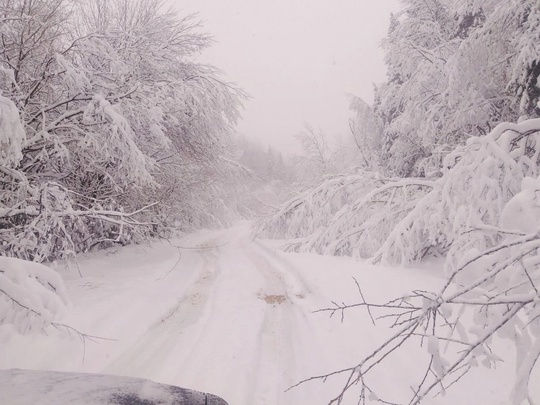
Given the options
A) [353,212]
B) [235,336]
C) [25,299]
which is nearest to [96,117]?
[25,299]

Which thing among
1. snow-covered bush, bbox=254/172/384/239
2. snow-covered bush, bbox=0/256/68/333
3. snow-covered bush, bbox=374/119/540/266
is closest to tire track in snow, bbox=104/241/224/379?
snow-covered bush, bbox=0/256/68/333

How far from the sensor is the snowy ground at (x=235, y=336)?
3.72 metres

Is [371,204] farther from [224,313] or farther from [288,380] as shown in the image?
[288,380]

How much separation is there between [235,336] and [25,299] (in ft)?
9.13

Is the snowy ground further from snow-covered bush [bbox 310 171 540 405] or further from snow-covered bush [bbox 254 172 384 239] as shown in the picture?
snow-covered bush [bbox 254 172 384 239]

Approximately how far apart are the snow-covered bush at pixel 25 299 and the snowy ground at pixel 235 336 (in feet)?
0.82

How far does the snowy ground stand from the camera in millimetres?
3725

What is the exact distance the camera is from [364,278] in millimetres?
7133

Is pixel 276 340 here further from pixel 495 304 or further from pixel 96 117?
pixel 96 117

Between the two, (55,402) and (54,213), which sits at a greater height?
(54,213)

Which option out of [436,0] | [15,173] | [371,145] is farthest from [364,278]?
[371,145]

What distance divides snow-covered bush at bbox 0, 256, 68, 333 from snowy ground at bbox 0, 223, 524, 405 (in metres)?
0.25

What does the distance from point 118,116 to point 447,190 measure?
6.20m

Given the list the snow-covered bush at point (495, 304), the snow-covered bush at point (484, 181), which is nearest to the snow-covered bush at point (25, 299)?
the snow-covered bush at point (495, 304)
